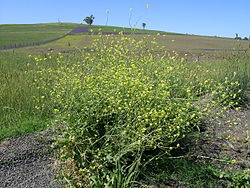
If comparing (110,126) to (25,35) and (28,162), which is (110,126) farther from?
(25,35)

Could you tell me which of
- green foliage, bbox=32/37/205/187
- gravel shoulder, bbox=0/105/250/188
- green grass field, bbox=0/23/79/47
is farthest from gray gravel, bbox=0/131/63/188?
green grass field, bbox=0/23/79/47

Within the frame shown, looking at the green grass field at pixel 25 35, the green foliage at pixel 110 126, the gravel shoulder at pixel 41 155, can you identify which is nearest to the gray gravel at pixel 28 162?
the gravel shoulder at pixel 41 155

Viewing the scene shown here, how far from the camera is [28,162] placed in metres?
3.46

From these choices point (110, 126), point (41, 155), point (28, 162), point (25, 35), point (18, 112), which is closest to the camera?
point (110, 126)

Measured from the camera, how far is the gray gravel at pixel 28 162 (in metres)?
3.06

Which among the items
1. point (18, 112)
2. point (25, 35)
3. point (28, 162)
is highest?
point (25, 35)

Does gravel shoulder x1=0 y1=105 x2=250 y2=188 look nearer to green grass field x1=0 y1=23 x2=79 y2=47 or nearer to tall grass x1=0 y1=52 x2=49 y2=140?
tall grass x1=0 y1=52 x2=49 y2=140

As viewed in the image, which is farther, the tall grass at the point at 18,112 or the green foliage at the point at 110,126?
the tall grass at the point at 18,112

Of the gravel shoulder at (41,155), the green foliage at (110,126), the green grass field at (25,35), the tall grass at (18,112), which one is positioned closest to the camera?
the green foliage at (110,126)

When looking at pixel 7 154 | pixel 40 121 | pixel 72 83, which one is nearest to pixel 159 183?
pixel 72 83

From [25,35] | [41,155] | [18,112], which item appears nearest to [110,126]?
[41,155]

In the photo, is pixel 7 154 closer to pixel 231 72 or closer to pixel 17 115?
pixel 17 115

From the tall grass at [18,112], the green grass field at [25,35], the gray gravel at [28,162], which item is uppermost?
the green grass field at [25,35]

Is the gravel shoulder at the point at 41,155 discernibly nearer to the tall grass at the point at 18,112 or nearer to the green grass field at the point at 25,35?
the tall grass at the point at 18,112
